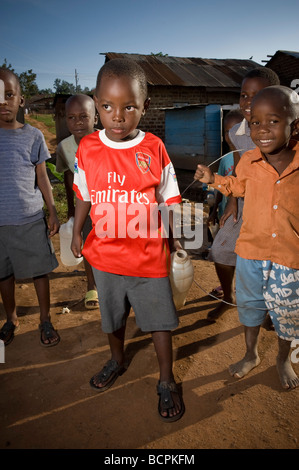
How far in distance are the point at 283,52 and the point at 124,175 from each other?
14433 millimetres

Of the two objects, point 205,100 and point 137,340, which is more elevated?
point 205,100

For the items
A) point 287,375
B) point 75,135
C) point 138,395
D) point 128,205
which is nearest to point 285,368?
point 287,375

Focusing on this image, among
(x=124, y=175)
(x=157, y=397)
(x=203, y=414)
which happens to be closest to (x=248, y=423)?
(x=203, y=414)

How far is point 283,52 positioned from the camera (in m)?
12.8

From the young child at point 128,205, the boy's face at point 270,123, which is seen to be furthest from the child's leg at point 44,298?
the boy's face at point 270,123

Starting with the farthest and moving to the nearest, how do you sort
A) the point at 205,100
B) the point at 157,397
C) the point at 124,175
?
1. the point at 205,100
2. the point at 157,397
3. the point at 124,175

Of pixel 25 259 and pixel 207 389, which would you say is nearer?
pixel 207 389

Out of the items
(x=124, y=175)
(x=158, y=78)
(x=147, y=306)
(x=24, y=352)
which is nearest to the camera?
(x=124, y=175)

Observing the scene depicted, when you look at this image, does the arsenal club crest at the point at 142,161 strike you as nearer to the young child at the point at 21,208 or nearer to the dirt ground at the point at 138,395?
the young child at the point at 21,208

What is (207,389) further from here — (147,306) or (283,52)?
(283,52)

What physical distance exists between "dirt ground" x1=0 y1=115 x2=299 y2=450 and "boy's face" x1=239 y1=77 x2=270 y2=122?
169 cm

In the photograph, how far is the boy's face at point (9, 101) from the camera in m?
2.07

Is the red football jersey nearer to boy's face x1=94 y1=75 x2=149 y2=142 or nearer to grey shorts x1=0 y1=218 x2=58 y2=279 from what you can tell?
boy's face x1=94 y1=75 x2=149 y2=142

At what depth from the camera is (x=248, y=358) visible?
205 centimetres
